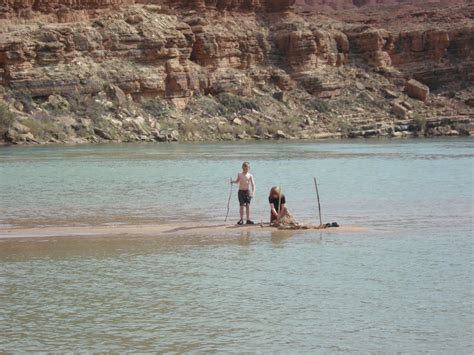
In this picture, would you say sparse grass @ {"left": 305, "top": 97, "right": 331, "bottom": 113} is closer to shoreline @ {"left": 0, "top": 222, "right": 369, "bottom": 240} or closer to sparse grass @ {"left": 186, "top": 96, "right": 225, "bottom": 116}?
sparse grass @ {"left": 186, "top": 96, "right": 225, "bottom": 116}

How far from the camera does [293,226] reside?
57.1 feet

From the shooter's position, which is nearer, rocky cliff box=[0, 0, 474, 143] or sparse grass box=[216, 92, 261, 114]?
rocky cliff box=[0, 0, 474, 143]

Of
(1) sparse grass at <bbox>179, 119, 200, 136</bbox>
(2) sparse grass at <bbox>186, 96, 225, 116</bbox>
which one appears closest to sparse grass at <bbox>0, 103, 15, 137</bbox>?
(1) sparse grass at <bbox>179, 119, 200, 136</bbox>

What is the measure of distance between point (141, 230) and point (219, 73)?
5583 centimetres

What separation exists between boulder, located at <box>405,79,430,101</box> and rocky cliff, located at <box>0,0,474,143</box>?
133 millimetres

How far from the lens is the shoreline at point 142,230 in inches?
674

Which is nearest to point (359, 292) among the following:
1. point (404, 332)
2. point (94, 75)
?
point (404, 332)

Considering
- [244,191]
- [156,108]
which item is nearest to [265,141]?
[156,108]

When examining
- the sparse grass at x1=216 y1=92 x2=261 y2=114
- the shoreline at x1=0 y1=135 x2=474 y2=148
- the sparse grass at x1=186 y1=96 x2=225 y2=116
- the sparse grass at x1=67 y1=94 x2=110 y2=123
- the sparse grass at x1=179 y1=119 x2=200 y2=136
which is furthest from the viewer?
the sparse grass at x1=216 y1=92 x2=261 y2=114

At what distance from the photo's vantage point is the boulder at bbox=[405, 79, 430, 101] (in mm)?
79000

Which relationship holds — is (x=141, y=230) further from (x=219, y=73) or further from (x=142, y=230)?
(x=219, y=73)

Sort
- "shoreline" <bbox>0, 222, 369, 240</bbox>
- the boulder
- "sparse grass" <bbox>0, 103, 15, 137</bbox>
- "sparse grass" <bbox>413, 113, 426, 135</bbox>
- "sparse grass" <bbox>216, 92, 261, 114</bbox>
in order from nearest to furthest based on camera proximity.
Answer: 1. "shoreline" <bbox>0, 222, 369, 240</bbox>
2. "sparse grass" <bbox>0, 103, 15, 137</bbox>
3. "sparse grass" <bbox>216, 92, 261, 114</bbox>
4. "sparse grass" <bbox>413, 113, 426, 135</bbox>
5. the boulder

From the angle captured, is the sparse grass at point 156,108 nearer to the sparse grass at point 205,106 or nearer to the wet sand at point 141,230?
the sparse grass at point 205,106

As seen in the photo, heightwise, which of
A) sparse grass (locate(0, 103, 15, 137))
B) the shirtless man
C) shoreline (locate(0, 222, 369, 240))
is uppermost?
sparse grass (locate(0, 103, 15, 137))
